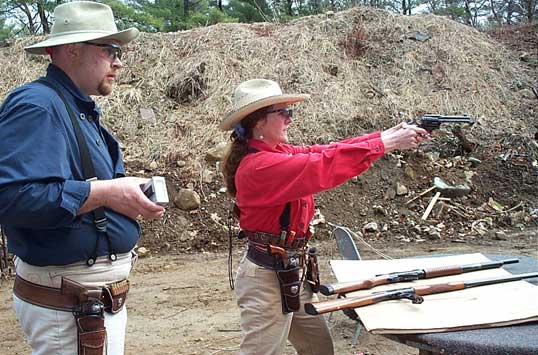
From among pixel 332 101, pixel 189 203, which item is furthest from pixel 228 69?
pixel 189 203

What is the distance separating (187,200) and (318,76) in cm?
483

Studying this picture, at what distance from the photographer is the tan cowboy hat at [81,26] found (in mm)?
2420

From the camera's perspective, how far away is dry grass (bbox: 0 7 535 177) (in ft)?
34.6

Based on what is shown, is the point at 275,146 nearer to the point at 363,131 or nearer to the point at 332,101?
the point at 363,131

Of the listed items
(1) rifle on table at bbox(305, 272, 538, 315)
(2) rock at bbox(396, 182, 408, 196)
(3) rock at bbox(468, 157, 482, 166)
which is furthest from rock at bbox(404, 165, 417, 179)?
(1) rifle on table at bbox(305, 272, 538, 315)

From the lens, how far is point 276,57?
1243cm

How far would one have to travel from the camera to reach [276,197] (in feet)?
10.00

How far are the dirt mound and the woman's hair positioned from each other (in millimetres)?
4554

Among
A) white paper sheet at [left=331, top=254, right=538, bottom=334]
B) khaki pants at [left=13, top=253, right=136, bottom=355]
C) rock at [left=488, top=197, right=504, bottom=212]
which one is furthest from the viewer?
rock at [left=488, top=197, right=504, bottom=212]

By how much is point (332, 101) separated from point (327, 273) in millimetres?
5178

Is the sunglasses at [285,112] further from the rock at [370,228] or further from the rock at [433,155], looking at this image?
the rock at [433,155]

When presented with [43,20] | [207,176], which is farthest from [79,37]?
[43,20]

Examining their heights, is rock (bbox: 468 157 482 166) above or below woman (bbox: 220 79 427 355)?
below

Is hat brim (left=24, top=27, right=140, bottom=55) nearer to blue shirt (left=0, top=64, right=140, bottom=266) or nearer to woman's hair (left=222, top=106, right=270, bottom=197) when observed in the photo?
blue shirt (left=0, top=64, right=140, bottom=266)
